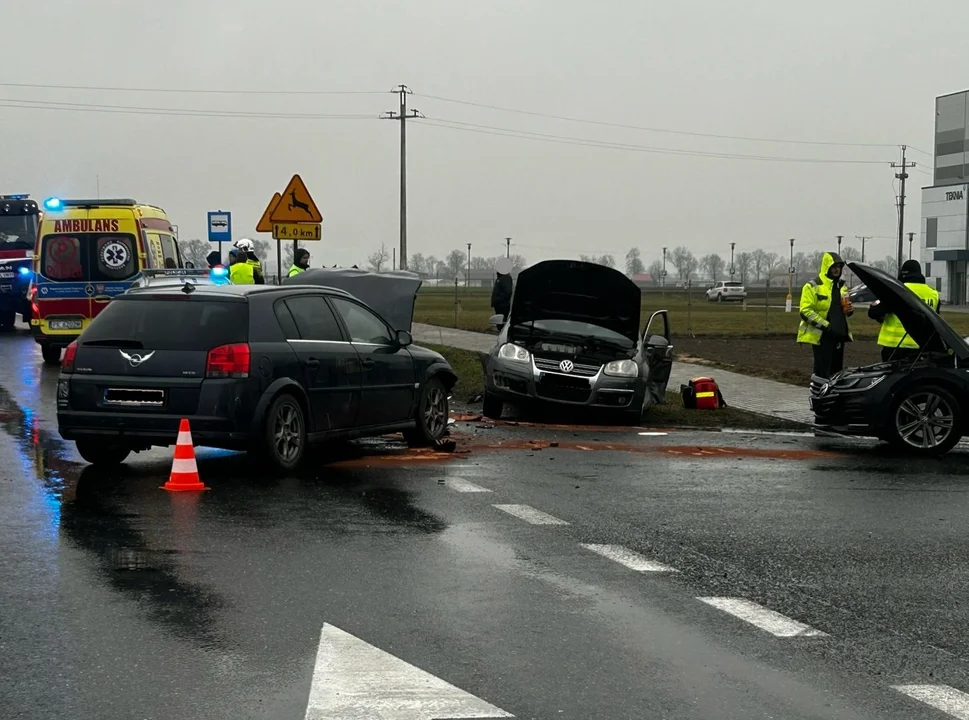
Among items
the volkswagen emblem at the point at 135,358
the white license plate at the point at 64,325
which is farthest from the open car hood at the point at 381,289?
the volkswagen emblem at the point at 135,358

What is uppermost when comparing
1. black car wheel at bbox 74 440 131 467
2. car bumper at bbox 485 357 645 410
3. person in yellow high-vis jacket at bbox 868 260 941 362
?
person in yellow high-vis jacket at bbox 868 260 941 362

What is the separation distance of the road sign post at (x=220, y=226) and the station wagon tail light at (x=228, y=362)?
24.1 meters

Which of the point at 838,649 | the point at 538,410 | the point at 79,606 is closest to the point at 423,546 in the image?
the point at 79,606

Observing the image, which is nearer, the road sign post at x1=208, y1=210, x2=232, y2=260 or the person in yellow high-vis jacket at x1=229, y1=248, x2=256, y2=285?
the person in yellow high-vis jacket at x1=229, y1=248, x2=256, y2=285

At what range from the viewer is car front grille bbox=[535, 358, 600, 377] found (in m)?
15.2

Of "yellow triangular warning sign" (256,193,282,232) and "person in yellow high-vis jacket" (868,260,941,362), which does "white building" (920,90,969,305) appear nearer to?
"yellow triangular warning sign" (256,193,282,232)

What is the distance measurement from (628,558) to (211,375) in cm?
407

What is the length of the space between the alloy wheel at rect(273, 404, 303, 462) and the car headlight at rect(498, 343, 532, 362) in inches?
200

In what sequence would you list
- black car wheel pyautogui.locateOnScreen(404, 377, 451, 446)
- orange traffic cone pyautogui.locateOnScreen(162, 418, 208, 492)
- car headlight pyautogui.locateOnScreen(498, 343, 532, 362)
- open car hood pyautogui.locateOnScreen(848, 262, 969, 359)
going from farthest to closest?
car headlight pyautogui.locateOnScreen(498, 343, 532, 362) → open car hood pyautogui.locateOnScreen(848, 262, 969, 359) → black car wheel pyautogui.locateOnScreen(404, 377, 451, 446) → orange traffic cone pyautogui.locateOnScreen(162, 418, 208, 492)

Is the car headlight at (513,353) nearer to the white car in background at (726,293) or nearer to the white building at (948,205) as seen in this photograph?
the white car in background at (726,293)

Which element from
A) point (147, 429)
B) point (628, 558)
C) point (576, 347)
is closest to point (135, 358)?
point (147, 429)

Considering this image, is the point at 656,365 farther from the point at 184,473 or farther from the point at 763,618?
the point at 763,618

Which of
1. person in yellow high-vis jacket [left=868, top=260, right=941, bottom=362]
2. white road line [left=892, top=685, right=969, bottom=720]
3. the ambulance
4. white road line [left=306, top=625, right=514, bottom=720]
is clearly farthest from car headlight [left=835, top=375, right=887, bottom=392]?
the ambulance

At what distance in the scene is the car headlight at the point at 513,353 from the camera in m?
15.4
